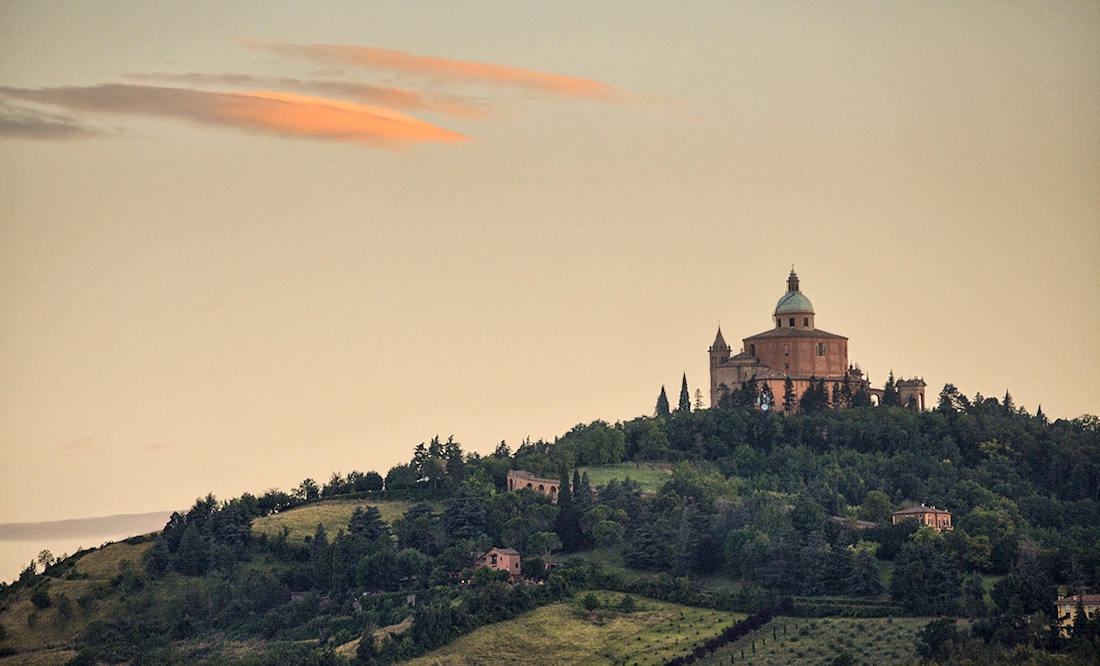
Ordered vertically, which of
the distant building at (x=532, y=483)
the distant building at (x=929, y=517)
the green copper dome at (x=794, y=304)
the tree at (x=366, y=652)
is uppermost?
the green copper dome at (x=794, y=304)

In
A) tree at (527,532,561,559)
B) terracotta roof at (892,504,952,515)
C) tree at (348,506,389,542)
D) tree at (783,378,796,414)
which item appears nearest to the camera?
terracotta roof at (892,504,952,515)

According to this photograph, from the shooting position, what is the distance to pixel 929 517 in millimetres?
122875

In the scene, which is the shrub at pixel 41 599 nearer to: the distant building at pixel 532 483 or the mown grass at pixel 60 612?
the mown grass at pixel 60 612

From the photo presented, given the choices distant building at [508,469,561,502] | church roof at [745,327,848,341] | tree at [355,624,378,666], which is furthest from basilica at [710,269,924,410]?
tree at [355,624,378,666]

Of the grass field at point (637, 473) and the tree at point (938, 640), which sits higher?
the grass field at point (637, 473)

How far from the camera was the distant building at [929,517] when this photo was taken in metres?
123

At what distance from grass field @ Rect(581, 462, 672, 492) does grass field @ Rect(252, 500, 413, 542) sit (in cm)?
1304

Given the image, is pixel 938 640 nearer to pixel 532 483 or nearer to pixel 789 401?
pixel 532 483

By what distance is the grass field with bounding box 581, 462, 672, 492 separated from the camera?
13875cm

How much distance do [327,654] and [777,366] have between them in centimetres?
5184

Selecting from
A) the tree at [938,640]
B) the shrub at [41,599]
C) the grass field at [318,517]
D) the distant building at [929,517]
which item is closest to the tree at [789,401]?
the distant building at [929,517]

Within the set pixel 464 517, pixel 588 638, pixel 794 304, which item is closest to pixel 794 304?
pixel 794 304

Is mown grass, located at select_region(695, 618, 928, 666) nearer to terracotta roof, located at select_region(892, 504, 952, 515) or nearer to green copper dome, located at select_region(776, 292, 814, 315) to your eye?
terracotta roof, located at select_region(892, 504, 952, 515)

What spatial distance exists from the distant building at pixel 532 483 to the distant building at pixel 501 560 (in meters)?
12.3
